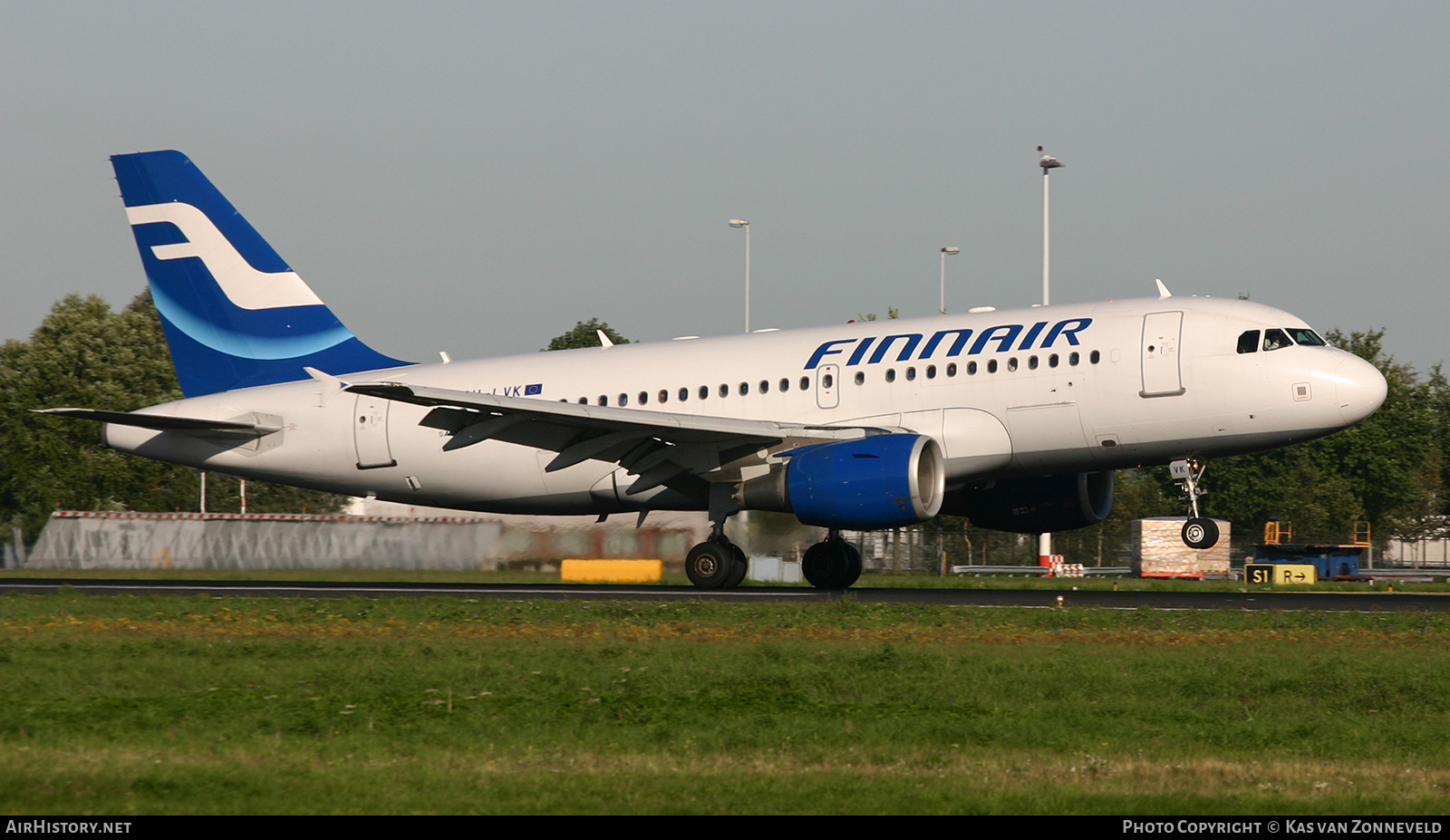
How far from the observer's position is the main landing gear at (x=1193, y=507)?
78.8 ft

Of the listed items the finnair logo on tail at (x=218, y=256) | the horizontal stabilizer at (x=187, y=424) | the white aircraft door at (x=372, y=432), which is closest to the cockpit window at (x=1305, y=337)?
the white aircraft door at (x=372, y=432)

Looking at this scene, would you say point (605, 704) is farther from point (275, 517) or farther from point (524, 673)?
point (275, 517)

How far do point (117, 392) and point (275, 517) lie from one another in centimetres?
3233

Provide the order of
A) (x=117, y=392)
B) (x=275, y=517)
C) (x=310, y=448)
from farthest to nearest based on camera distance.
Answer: (x=117, y=392)
(x=275, y=517)
(x=310, y=448)

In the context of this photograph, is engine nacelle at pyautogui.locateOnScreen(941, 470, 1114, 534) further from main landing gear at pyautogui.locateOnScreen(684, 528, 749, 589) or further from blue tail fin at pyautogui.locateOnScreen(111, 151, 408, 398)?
blue tail fin at pyautogui.locateOnScreen(111, 151, 408, 398)

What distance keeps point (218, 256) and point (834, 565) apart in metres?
14.6

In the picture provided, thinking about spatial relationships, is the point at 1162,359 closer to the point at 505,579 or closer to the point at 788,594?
the point at 788,594

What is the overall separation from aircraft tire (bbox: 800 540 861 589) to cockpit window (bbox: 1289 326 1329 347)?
28.3 feet

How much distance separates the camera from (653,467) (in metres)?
26.1

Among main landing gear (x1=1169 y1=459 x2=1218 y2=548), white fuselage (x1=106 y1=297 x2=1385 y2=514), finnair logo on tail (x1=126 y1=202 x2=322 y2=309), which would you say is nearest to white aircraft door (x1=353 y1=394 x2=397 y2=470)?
white fuselage (x1=106 y1=297 x2=1385 y2=514)

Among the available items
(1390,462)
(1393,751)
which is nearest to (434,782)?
(1393,751)

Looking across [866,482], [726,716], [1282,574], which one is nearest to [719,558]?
[866,482]

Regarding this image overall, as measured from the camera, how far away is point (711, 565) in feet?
86.6

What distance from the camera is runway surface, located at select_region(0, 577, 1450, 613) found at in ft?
73.3
